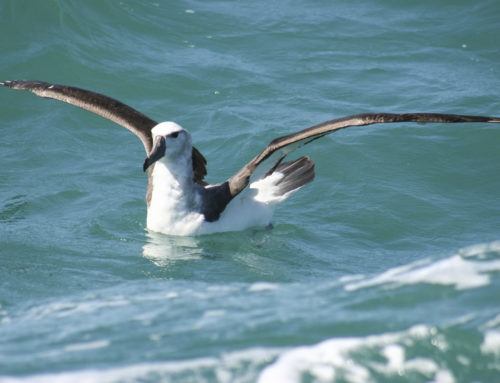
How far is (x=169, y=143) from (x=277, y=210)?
2.17 metres

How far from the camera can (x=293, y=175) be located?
8.48m

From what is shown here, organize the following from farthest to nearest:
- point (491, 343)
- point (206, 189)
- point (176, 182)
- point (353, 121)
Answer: point (206, 189)
point (176, 182)
point (353, 121)
point (491, 343)

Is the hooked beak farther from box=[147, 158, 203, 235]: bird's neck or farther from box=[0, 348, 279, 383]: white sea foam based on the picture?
box=[0, 348, 279, 383]: white sea foam

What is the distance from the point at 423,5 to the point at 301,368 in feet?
44.4

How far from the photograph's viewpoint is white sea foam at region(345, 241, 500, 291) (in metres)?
4.80

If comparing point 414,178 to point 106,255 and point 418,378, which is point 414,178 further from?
point 418,378

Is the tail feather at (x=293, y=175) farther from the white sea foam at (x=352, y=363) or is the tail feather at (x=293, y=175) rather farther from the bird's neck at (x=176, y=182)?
the white sea foam at (x=352, y=363)

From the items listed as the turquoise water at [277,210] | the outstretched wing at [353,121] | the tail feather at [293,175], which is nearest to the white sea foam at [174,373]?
the turquoise water at [277,210]

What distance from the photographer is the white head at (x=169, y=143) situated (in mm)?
7660

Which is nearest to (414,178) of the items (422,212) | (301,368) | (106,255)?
(422,212)

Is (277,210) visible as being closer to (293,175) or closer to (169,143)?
(293,175)

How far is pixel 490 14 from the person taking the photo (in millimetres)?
15094

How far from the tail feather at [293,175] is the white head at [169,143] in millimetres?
1126

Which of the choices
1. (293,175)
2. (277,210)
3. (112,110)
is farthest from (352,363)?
(112,110)
